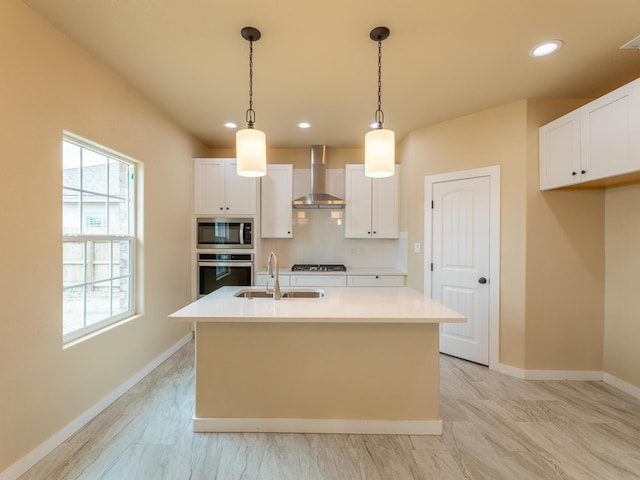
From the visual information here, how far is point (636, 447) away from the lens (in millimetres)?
1810

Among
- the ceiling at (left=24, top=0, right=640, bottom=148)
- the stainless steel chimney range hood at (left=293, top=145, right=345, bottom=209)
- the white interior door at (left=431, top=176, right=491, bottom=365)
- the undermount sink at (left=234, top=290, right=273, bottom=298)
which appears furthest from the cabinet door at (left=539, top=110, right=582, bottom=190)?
the undermount sink at (left=234, top=290, right=273, bottom=298)

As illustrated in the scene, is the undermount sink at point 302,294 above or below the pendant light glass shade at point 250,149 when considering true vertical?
below

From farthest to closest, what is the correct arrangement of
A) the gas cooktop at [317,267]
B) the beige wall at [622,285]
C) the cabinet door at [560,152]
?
1. the gas cooktop at [317,267]
2. the beige wall at [622,285]
3. the cabinet door at [560,152]

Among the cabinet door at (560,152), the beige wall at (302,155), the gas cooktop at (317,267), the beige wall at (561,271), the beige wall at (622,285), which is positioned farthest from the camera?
the beige wall at (302,155)

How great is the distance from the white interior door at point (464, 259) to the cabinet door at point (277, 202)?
6.00 feet

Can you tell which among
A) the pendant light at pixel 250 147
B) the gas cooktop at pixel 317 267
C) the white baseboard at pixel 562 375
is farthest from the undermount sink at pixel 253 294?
the white baseboard at pixel 562 375

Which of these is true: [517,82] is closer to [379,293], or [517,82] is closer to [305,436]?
[379,293]

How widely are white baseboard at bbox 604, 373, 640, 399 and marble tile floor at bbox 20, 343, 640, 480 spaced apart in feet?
0.23

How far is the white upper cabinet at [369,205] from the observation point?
3906mm

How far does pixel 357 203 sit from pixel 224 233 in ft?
5.87

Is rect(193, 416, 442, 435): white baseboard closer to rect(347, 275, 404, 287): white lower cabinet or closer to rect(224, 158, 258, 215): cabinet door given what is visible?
rect(347, 275, 404, 287): white lower cabinet

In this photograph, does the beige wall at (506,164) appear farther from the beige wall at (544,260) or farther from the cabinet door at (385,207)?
the cabinet door at (385,207)

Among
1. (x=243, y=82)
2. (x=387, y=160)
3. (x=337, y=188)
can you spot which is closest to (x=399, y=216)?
(x=337, y=188)

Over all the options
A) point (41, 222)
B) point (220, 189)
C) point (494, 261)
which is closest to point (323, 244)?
point (220, 189)
